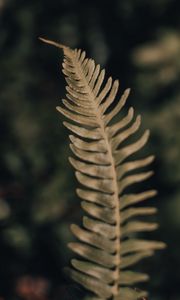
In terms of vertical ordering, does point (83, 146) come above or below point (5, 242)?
above

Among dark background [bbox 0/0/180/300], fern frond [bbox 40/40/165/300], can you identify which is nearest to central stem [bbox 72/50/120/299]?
fern frond [bbox 40/40/165/300]

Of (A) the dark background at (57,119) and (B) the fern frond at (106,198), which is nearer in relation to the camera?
(B) the fern frond at (106,198)

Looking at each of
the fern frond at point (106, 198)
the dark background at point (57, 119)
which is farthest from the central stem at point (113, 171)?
the dark background at point (57, 119)

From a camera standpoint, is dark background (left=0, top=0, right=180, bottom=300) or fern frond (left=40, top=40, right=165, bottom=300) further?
dark background (left=0, top=0, right=180, bottom=300)

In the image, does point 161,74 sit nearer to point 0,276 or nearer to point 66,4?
point 66,4

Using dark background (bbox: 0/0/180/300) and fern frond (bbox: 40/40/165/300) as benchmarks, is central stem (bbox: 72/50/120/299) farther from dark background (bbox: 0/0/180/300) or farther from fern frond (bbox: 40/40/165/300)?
dark background (bbox: 0/0/180/300)

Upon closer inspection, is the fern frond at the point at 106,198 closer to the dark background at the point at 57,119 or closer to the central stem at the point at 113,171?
the central stem at the point at 113,171

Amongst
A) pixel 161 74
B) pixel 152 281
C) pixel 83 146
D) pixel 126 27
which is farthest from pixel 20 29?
pixel 83 146

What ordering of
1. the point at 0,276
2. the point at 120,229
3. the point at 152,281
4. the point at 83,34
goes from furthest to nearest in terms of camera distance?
the point at 83,34 → the point at 0,276 → the point at 152,281 → the point at 120,229
